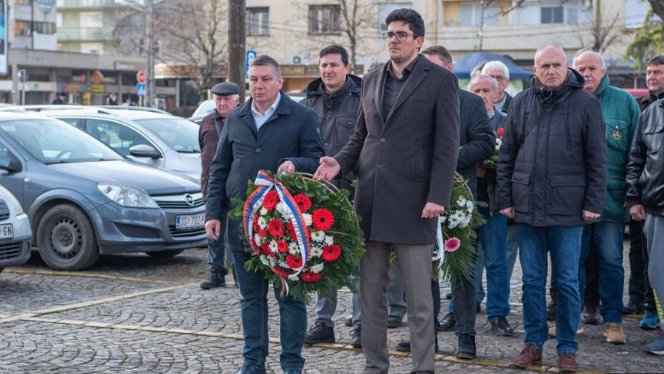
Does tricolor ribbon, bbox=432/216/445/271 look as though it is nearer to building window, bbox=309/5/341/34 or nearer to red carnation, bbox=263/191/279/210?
red carnation, bbox=263/191/279/210

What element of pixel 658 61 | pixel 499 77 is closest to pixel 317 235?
pixel 499 77

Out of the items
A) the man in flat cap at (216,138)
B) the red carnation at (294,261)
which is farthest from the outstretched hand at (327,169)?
the man in flat cap at (216,138)

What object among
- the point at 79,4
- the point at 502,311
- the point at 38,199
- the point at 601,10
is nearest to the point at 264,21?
the point at 601,10

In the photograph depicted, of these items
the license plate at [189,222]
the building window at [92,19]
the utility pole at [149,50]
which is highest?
the building window at [92,19]

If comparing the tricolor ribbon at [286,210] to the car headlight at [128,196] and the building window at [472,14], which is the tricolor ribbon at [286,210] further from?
the building window at [472,14]

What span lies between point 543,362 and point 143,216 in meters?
5.73

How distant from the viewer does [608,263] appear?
8.40 m

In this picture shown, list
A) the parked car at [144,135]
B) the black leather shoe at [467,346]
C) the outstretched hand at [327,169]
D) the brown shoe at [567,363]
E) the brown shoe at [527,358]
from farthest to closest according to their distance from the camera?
the parked car at [144,135], the black leather shoe at [467,346], the brown shoe at [527,358], the brown shoe at [567,363], the outstretched hand at [327,169]

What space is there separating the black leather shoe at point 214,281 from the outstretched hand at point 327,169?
14.6ft

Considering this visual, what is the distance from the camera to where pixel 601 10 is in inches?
Answer: 2152

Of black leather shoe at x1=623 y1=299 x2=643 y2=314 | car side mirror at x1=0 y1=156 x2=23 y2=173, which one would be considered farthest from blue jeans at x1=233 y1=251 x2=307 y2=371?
car side mirror at x1=0 y1=156 x2=23 y2=173

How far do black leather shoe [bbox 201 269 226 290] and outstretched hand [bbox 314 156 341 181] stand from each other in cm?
444

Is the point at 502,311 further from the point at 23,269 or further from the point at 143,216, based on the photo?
the point at 23,269

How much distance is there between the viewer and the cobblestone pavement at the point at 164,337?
7.32m
